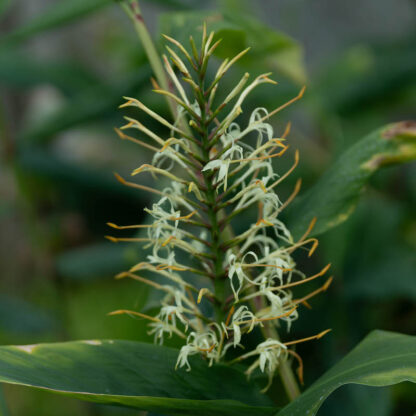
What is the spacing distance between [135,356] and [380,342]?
147 mm

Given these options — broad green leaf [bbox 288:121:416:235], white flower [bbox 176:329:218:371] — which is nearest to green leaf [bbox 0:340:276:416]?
white flower [bbox 176:329:218:371]

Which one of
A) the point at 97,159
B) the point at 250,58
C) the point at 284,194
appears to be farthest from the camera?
the point at 97,159

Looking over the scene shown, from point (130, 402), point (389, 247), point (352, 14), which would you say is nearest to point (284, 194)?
point (389, 247)

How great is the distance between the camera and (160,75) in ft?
1.28

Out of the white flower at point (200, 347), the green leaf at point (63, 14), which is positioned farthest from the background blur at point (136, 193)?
the white flower at point (200, 347)

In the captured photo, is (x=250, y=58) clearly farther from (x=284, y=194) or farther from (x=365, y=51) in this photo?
(x=365, y=51)

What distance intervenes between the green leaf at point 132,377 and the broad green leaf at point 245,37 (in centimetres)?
21

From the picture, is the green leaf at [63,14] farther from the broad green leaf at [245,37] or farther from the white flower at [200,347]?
the white flower at [200,347]

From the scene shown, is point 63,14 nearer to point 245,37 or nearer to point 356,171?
point 245,37

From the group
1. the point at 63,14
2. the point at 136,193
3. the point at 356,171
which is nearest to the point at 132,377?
the point at 356,171

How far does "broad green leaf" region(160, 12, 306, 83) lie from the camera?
401 mm

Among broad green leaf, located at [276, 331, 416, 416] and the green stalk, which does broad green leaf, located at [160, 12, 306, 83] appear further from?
broad green leaf, located at [276, 331, 416, 416]

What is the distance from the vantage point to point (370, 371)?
0.96 feet

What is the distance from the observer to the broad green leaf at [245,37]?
0.40 meters
